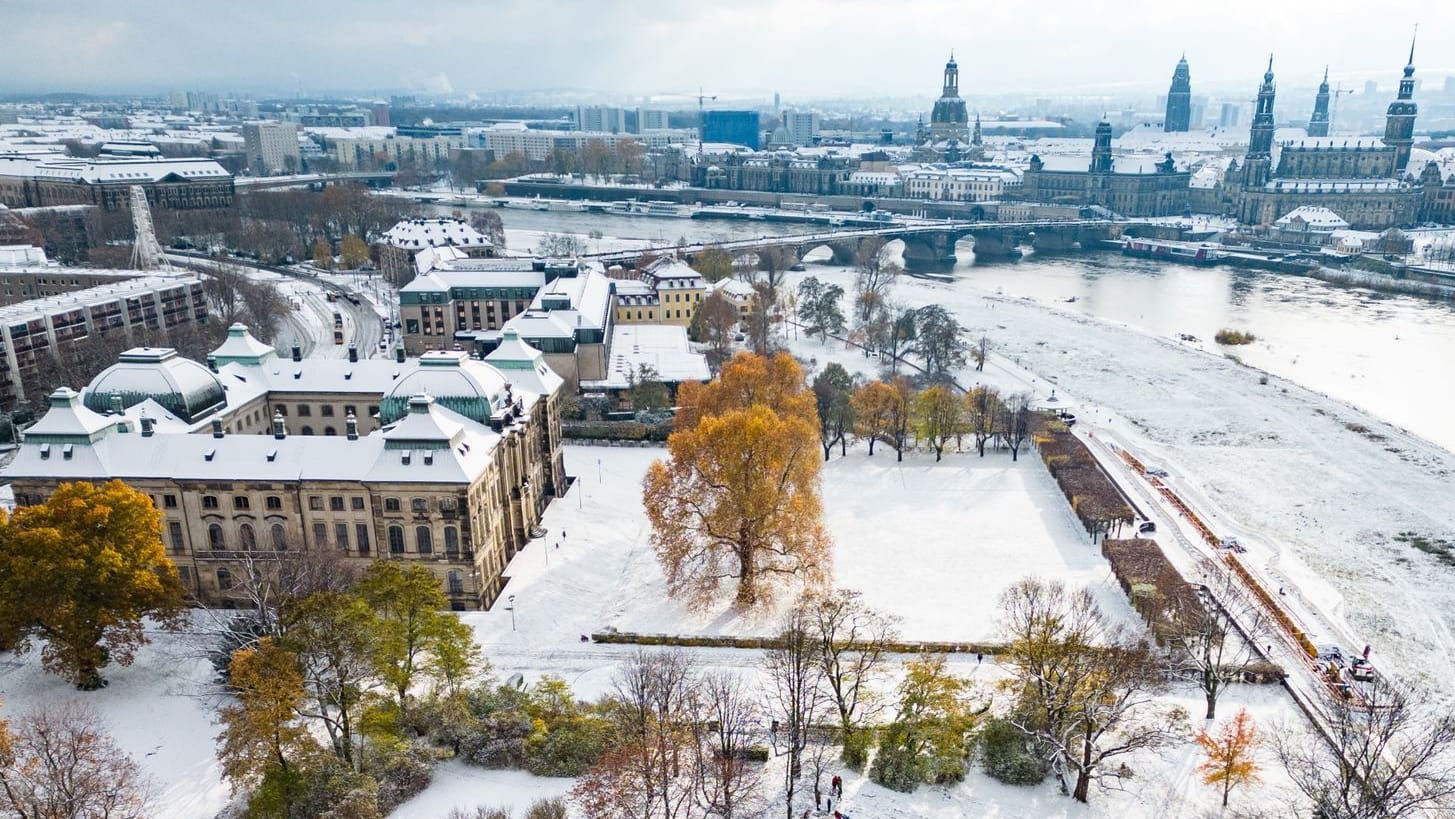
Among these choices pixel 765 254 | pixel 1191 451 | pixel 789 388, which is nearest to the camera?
pixel 789 388

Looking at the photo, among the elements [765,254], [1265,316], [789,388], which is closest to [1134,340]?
[1265,316]

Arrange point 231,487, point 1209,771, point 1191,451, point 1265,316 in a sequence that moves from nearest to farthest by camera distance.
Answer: point 1209,771 → point 231,487 → point 1191,451 → point 1265,316

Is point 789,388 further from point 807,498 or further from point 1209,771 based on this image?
point 1209,771

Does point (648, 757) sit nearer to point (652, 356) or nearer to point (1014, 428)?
point (1014, 428)

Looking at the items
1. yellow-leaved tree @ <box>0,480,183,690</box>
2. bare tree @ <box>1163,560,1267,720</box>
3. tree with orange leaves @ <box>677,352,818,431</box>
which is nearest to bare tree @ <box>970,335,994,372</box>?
tree with orange leaves @ <box>677,352,818,431</box>

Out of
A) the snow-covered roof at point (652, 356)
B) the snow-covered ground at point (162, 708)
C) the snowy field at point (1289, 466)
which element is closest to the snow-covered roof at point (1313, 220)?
the snowy field at point (1289, 466)

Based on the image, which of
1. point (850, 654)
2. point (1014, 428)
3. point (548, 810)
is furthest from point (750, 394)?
point (548, 810)
